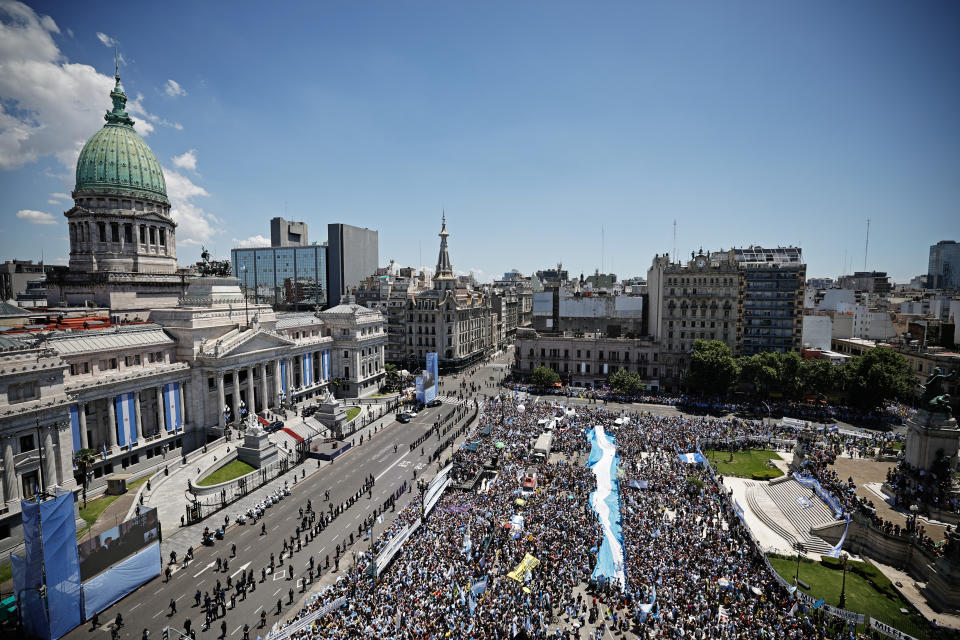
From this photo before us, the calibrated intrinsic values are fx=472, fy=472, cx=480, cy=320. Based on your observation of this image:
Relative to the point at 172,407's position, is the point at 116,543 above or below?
below

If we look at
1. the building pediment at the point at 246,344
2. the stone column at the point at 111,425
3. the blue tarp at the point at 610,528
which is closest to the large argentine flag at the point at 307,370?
the building pediment at the point at 246,344

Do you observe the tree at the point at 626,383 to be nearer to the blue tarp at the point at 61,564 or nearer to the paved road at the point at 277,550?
the paved road at the point at 277,550

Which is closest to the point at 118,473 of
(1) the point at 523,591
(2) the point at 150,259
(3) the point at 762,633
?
(2) the point at 150,259

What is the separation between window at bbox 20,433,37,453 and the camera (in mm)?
36062

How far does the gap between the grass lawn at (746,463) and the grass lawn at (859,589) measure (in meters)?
14.6

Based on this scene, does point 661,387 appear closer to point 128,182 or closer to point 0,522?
point 0,522

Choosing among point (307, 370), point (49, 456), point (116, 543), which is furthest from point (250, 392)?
point (116, 543)

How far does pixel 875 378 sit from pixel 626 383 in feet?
110

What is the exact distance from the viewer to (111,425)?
4588cm

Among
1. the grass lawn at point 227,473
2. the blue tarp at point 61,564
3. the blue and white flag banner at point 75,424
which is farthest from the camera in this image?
the grass lawn at point 227,473

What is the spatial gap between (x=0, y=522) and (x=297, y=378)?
39.2 meters

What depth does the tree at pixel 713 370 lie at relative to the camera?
74.0 meters

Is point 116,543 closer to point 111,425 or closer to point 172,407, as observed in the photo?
point 111,425

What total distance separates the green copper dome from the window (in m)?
44.0
